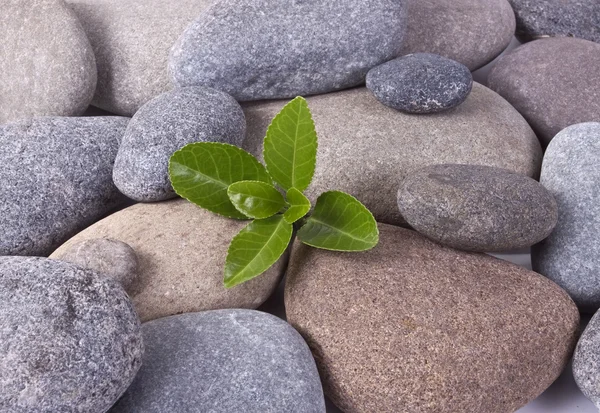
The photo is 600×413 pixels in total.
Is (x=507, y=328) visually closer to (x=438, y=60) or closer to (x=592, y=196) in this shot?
(x=592, y=196)

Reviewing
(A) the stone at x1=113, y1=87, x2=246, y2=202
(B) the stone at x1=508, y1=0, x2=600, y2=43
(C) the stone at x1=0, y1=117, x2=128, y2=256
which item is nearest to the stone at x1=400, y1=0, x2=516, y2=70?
(B) the stone at x1=508, y1=0, x2=600, y2=43

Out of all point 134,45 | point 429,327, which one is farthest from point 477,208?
point 134,45

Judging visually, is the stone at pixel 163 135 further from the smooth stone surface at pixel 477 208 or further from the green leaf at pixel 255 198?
the smooth stone surface at pixel 477 208

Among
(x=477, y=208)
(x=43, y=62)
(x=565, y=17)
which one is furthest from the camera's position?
(x=565, y=17)

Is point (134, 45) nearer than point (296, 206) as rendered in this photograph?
No

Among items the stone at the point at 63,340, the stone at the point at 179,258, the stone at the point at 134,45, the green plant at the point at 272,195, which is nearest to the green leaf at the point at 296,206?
the green plant at the point at 272,195

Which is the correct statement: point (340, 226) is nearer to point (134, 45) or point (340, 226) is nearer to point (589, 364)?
point (589, 364)
